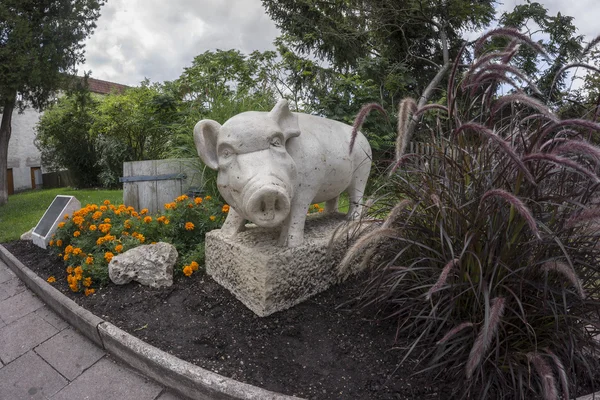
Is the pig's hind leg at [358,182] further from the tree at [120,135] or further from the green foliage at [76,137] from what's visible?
the green foliage at [76,137]

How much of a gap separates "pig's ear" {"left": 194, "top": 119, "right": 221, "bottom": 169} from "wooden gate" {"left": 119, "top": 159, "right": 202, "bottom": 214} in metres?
3.27

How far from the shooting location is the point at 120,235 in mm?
3629

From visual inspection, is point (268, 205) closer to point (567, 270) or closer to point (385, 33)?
point (567, 270)

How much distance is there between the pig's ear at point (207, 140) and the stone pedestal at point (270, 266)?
628 mm

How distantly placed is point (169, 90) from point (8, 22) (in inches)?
181

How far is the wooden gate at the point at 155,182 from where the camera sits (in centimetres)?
562

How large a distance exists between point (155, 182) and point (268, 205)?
13.1ft

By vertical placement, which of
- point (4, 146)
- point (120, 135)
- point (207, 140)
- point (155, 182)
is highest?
point (120, 135)

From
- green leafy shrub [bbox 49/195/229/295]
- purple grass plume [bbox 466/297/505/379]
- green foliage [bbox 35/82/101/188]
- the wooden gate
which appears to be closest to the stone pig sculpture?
green leafy shrub [bbox 49/195/229/295]

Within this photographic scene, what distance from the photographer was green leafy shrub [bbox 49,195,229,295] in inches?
123

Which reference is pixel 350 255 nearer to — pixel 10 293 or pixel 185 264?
pixel 185 264

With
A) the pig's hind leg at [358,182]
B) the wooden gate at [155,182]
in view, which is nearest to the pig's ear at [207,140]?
the pig's hind leg at [358,182]

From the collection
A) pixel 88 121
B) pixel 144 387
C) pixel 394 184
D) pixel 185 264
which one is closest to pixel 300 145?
pixel 394 184

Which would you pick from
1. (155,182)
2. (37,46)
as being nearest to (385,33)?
(155,182)
